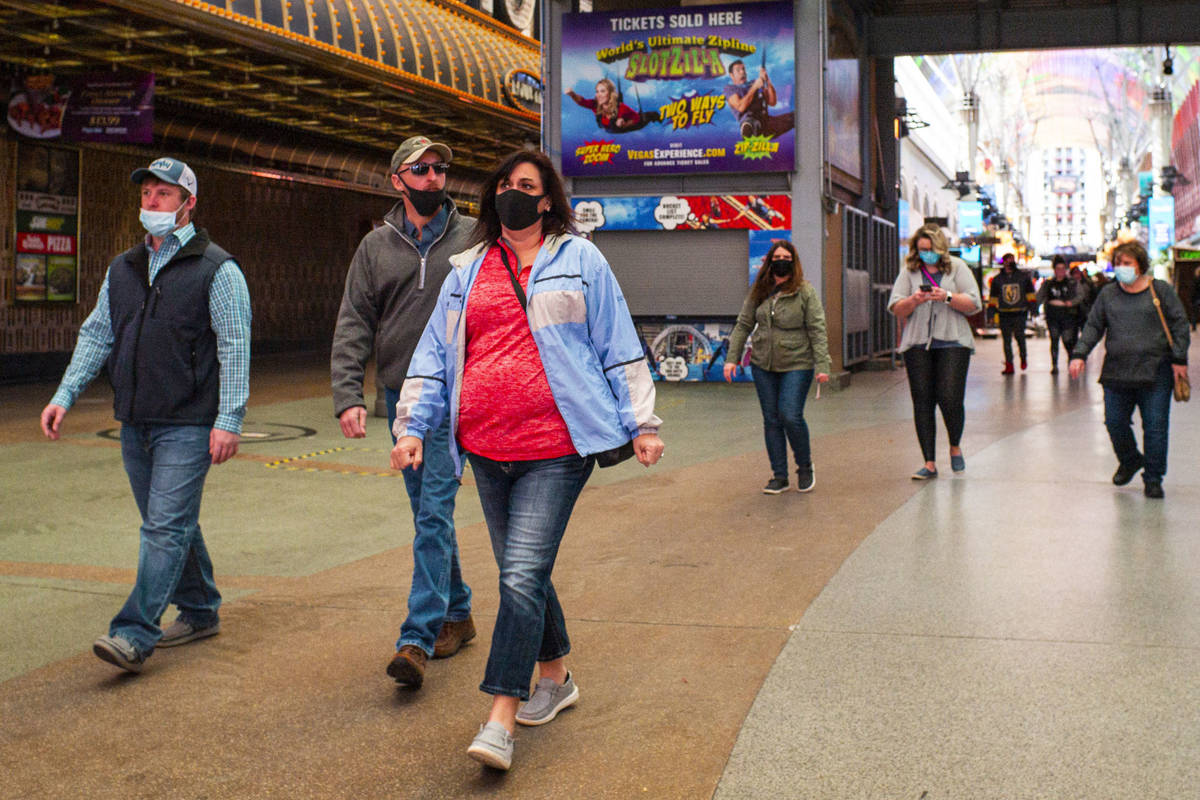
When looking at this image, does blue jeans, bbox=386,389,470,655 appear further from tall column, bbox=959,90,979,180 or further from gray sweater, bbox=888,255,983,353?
tall column, bbox=959,90,979,180

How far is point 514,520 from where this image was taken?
388 cm

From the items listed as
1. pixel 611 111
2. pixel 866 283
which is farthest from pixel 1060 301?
pixel 611 111

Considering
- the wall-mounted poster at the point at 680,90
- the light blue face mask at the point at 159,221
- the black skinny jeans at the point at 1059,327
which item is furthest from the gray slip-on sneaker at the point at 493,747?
the black skinny jeans at the point at 1059,327

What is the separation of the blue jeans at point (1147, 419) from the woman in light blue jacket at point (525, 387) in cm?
576

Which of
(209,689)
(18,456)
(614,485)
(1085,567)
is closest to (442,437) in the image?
(209,689)

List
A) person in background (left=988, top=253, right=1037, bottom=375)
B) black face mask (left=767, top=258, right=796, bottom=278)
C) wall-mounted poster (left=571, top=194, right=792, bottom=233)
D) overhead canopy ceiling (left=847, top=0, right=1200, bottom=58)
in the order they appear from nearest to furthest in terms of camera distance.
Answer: black face mask (left=767, top=258, right=796, bottom=278) → wall-mounted poster (left=571, top=194, right=792, bottom=233) → person in background (left=988, top=253, right=1037, bottom=375) → overhead canopy ceiling (left=847, top=0, right=1200, bottom=58)

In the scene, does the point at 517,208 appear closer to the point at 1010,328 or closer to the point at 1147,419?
the point at 1147,419

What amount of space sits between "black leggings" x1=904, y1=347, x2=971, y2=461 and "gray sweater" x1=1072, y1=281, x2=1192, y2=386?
38.9 inches

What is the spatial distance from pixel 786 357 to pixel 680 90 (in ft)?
33.2

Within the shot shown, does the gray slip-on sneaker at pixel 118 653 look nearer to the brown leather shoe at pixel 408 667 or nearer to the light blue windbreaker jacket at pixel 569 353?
the brown leather shoe at pixel 408 667

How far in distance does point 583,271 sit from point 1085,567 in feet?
11.9

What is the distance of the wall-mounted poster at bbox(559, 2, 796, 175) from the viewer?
18000 millimetres

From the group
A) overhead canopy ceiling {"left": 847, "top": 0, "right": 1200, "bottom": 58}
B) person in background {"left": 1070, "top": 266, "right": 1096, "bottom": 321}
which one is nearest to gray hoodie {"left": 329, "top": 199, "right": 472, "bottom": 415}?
person in background {"left": 1070, "top": 266, "right": 1096, "bottom": 321}

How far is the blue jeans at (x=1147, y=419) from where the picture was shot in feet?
28.2
